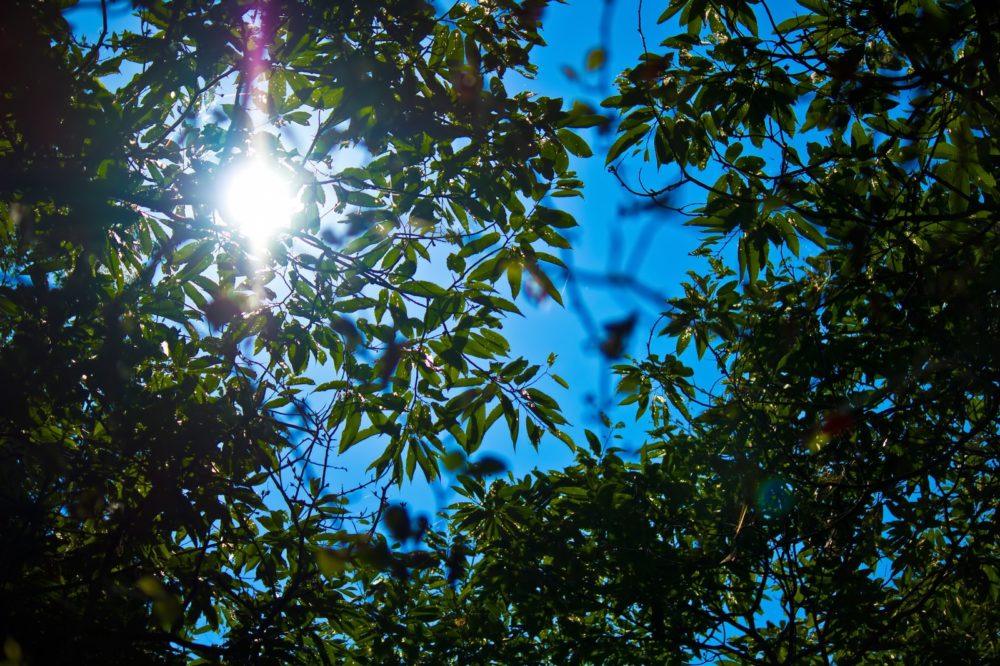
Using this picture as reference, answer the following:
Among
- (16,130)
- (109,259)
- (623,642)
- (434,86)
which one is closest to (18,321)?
(109,259)

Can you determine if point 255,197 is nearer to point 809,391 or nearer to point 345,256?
point 345,256

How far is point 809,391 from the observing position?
363cm

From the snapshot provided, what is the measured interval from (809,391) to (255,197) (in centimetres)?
296

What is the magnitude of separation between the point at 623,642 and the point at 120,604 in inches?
102

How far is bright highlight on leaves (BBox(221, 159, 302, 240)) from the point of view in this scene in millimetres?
2857

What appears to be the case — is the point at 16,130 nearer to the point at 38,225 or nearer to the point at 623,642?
the point at 38,225

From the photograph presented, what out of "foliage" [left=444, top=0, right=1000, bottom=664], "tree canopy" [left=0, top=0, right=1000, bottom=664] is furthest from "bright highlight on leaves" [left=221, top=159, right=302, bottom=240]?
"foliage" [left=444, top=0, right=1000, bottom=664]

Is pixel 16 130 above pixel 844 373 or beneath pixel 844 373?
above

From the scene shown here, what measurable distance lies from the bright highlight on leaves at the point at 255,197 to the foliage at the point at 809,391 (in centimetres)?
148

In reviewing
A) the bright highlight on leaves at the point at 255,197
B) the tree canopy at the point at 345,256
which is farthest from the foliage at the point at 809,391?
the bright highlight on leaves at the point at 255,197

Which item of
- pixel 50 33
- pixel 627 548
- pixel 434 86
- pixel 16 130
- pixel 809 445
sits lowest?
pixel 627 548

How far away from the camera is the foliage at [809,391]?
277 cm

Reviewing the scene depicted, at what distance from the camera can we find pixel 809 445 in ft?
11.6

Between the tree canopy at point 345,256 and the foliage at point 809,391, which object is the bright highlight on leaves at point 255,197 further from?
the foliage at point 809,391
